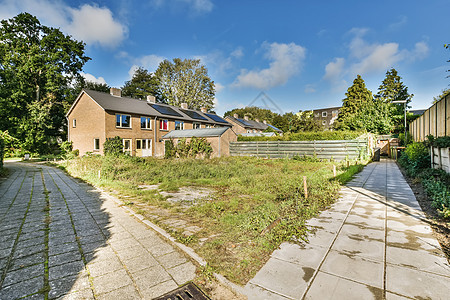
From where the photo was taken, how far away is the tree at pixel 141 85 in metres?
44.5

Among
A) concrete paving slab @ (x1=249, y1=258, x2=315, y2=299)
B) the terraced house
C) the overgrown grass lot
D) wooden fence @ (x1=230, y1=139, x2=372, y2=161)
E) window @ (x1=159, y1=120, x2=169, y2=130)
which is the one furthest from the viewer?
window @ (x1=159, y1=120, x2=169, y2=130)

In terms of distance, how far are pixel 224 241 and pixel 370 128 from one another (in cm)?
2537

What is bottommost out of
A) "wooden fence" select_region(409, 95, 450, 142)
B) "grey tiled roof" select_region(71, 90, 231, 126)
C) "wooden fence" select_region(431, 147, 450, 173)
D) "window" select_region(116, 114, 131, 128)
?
"wooden fence" select_region(431, 147, 450, 173)

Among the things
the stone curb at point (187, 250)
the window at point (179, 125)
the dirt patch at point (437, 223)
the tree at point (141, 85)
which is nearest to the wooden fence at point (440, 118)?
the dirt patch at point (437, 223)

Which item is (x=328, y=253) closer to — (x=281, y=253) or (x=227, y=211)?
(x=281, y=253)

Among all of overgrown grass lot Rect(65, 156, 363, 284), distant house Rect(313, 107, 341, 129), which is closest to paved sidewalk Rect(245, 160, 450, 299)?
overgrown grass lot Rect(65, 156, 363, 284)

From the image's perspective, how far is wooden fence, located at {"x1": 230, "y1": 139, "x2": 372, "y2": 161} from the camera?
16625 millimetres

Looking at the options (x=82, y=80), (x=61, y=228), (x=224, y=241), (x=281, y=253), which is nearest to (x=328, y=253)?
(x=281, y=253)

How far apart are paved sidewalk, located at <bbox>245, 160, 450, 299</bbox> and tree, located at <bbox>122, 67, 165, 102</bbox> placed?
1811 inches

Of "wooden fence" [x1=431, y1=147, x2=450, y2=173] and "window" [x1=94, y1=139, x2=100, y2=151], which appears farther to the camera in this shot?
"window" [x1=94, y1=139, x2=100, y2=151]

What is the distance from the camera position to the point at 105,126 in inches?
798

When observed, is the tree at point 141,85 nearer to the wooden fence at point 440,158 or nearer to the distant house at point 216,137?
the distant house at point 216,137

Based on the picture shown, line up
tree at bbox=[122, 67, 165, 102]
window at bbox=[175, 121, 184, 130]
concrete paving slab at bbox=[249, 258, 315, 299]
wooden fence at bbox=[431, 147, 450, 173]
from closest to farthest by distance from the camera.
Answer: concrete paving slab at bbox=[249, 258, 315, 299] → wooden fence at bbox=[431, 147, 450, 173] → window at bbox=[175, 121, 184, 130] → tree at bbox=[122, 67, 165, 102]

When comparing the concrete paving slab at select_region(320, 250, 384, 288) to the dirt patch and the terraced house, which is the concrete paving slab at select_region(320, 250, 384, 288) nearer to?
the dirt patch
